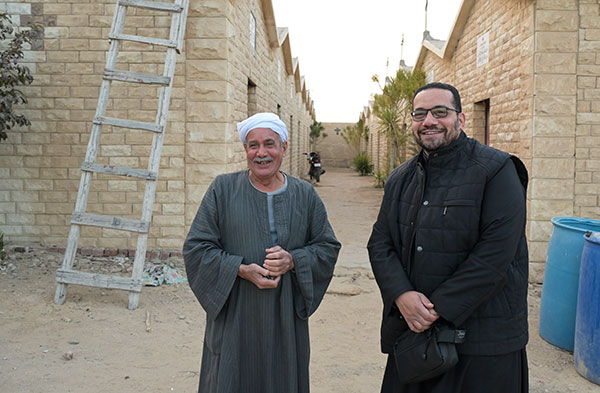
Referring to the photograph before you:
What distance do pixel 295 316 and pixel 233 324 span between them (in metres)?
0.30

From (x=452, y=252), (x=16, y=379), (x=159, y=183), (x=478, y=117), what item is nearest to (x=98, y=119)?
(x=159, y=183)

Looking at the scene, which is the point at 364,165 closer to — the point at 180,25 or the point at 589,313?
the point at 180,25

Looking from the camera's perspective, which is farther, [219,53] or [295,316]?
[219,53]

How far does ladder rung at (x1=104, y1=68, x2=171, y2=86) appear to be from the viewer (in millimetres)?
5273

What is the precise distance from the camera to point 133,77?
5.32m

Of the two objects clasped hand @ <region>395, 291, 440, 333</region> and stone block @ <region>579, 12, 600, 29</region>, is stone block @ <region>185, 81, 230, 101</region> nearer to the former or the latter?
stone block @ <region>579, 12, 600, 29</region>

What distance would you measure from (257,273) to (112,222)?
320 centimetres

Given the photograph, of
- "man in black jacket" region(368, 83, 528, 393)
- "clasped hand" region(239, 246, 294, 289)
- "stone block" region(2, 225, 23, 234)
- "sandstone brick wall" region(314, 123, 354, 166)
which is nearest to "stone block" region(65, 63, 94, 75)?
"stone block" region(2, 225, 23, 234)

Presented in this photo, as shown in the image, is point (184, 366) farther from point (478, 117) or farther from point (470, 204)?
point (478, 117)

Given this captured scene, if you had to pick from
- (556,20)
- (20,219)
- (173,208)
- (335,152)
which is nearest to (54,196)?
A: (20,219)

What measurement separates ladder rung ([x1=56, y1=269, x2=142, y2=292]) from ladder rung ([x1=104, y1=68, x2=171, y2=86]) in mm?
1973

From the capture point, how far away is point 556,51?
237 inches

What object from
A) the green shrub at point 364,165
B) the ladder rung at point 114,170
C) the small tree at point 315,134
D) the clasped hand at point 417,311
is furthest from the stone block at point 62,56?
the small tree at point 315,134

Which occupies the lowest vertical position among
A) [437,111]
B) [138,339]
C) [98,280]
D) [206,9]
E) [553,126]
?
[138,339]
